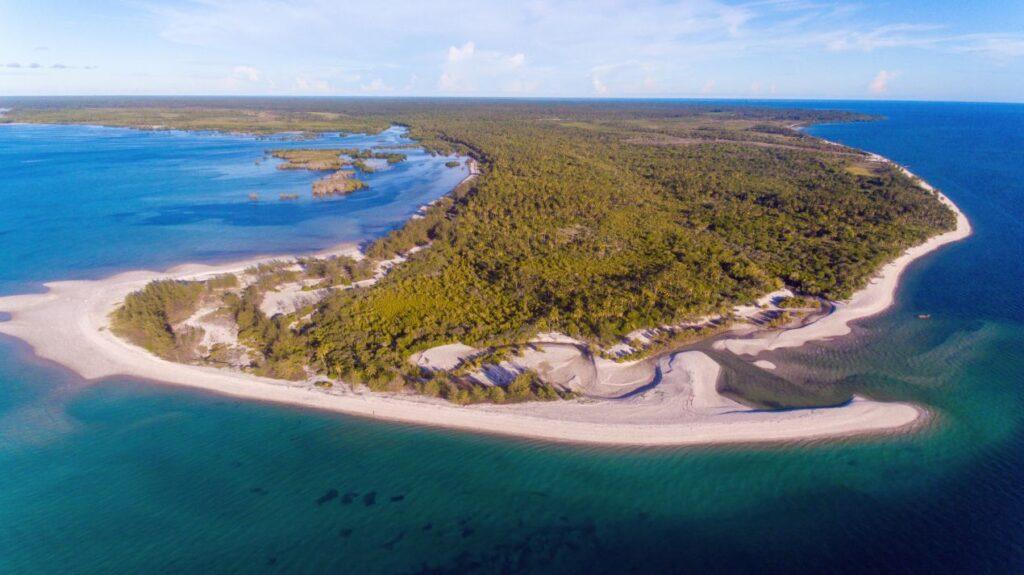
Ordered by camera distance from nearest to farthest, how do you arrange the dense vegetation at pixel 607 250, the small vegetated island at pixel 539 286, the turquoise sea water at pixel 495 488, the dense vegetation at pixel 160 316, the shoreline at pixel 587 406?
1. the turquoise sea water at pixel 495 488
2. the shoreline at pixel 587 406
3. the small vegetated island at pixel 539 286
4. the dense vegetation at pixel 160 316
5. the dense vegetation at pixel 607 250

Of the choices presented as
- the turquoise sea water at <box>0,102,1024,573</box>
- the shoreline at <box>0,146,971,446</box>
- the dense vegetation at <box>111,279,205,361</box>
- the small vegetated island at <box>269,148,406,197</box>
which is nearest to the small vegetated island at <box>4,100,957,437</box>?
the dense vegetation at <box>111,279,205,361</box>

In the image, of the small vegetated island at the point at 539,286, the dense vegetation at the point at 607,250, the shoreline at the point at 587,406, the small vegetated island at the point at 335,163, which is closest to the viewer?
the shoreline at the point at 587,406

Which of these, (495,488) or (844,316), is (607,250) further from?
(495,488)

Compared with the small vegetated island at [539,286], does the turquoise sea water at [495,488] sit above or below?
below

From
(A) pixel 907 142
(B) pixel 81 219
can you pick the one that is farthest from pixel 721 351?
(A) pixel 907 142

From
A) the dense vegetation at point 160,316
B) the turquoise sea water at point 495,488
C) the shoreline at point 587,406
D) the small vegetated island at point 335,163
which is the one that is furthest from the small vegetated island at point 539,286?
the turquoise sea water at point 495,488

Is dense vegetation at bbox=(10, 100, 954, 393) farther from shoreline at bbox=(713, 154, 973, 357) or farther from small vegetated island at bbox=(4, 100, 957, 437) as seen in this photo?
shoreline at bbox=(713, 154, 973, 357)

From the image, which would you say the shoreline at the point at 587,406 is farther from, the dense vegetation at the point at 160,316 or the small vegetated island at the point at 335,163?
the small vegetated island at the point at 335,163
